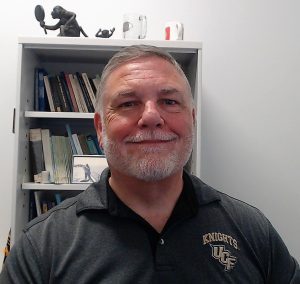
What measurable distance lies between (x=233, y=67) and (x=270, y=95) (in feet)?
0.83

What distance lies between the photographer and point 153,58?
40.7 inches

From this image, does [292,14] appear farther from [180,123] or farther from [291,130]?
[180,123]

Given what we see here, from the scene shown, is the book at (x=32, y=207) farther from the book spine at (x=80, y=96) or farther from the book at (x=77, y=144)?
the book spine at (x=80, y=96)

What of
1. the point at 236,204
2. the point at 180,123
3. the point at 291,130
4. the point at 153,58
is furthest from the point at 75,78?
the point at 291,130

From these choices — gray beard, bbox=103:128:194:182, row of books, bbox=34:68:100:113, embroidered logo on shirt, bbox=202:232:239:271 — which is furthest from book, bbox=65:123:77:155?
embroidered logo on shirt, bbox=202:232:239:271

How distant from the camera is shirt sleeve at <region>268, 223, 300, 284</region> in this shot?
965 millimetres

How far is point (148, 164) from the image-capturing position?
92cm

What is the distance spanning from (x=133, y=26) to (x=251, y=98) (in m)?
0.74

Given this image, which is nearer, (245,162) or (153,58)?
(153,58)

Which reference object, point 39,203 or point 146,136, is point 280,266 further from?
point 39,203

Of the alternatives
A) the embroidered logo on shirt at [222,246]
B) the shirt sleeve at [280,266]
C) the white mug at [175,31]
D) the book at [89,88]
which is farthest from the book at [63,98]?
the shirt sleeve at [280,266]

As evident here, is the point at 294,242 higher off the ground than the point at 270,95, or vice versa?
the point at 270,95

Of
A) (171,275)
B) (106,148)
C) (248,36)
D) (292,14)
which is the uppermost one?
(292,14)

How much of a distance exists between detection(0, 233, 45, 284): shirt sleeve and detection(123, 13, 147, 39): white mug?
103 cm
